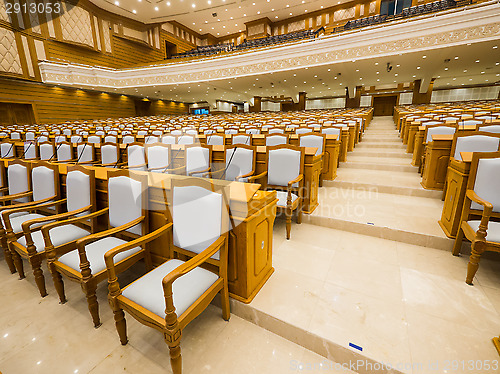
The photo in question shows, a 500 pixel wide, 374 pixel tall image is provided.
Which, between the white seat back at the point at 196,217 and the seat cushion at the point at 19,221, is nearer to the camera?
the white seat back at the point at 196,217

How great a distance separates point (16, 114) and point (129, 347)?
43.8 feet

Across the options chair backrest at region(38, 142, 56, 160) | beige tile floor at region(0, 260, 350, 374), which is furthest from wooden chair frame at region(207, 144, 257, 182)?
chair backrest at region(38, 142, 56, 160)

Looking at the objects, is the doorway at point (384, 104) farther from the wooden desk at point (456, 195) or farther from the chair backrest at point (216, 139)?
the wooden desk at point (456, 195)

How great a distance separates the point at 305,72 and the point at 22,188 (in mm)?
10330

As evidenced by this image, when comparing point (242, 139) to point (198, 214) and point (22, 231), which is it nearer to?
point (198, 214)

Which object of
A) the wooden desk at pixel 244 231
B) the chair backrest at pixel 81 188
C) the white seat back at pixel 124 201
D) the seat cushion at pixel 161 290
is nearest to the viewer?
the seat cushion at pixel 161 290

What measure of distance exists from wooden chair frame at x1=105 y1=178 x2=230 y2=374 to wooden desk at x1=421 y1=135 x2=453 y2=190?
248 cm

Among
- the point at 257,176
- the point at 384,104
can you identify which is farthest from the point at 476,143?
the point at 384,104

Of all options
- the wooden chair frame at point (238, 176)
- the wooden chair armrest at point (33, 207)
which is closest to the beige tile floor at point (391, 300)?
the wooden chair frame at point (238, 176)

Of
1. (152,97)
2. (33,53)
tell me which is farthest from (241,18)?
(33,53)

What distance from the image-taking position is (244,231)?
3.86 feet

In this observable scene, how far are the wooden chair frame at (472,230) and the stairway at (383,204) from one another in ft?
0.68

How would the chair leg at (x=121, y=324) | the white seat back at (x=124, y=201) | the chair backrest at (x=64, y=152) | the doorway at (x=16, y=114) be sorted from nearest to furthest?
the chair leg at (x=121, y=324)
the white seat back at (x=124, y=201)
the chair backrest at (x=64, y=152)
the doorway at (x=16, y=114)

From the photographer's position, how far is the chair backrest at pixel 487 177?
1462 mm
